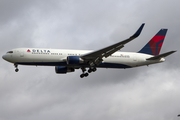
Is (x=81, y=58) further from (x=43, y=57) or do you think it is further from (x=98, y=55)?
(x=43, y=57)

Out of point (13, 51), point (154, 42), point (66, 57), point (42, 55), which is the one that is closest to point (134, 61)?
point (154, 42)

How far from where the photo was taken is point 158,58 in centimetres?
6247

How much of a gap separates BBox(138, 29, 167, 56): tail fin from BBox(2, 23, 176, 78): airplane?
Answer: 4.57ft

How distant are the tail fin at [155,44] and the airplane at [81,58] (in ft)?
4.57

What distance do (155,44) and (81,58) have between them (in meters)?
17.3

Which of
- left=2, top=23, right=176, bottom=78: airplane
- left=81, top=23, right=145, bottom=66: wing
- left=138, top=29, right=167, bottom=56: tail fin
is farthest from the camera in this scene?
left=138, top=29, right=167, bottom=56: tail fin

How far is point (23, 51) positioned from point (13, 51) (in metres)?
1.68

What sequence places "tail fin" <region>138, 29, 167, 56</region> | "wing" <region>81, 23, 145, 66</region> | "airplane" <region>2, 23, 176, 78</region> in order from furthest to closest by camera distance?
"tail fin" <region>138, 29, 167, 56</region> < "airplane" <region>2, 23, 176, 78</region> < "wing" <region>81, 23, 145, 66</region>

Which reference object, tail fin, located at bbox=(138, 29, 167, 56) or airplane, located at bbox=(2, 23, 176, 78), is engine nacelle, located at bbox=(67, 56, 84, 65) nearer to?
airplane, located at bbox=(2, 23, 176, 78)

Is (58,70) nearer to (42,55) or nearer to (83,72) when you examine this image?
(83,72)

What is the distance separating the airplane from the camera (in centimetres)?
5609

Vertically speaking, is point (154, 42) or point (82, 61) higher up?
point (154, 42)

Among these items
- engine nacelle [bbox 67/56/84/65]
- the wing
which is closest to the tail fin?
the wing

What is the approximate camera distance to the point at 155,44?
6725cm
